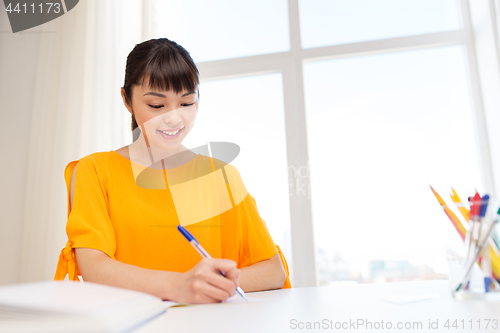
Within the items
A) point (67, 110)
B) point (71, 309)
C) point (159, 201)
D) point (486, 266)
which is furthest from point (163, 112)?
point (67, 110)

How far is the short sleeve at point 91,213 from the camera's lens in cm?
72

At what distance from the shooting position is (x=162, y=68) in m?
0.90

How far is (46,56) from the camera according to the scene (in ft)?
6.17

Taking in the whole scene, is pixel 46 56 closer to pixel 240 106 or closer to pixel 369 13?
pixel 240 106

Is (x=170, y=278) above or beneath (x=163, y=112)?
beneath

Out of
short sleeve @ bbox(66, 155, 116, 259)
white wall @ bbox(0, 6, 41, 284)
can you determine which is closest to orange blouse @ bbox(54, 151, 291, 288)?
short sleeve @ bbox(66, 155, 116, 259)

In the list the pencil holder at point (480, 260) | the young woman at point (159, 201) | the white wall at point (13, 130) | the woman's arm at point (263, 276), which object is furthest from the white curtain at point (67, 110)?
the pencil holder at point (480, 260)

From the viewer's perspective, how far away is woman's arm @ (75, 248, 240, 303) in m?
0.56

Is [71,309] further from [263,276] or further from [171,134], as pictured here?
[171,134]

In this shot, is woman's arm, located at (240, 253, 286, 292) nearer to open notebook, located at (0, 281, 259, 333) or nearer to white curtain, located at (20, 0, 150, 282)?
open notebook, located at (0, 281, 259, 333)

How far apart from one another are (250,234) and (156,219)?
24cm

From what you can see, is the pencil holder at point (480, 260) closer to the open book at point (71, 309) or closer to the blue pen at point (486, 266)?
the blue pen at point (486, 266)

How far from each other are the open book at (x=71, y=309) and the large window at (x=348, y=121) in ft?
5.01

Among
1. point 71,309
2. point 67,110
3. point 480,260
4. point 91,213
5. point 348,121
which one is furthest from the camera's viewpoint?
point 348,121
